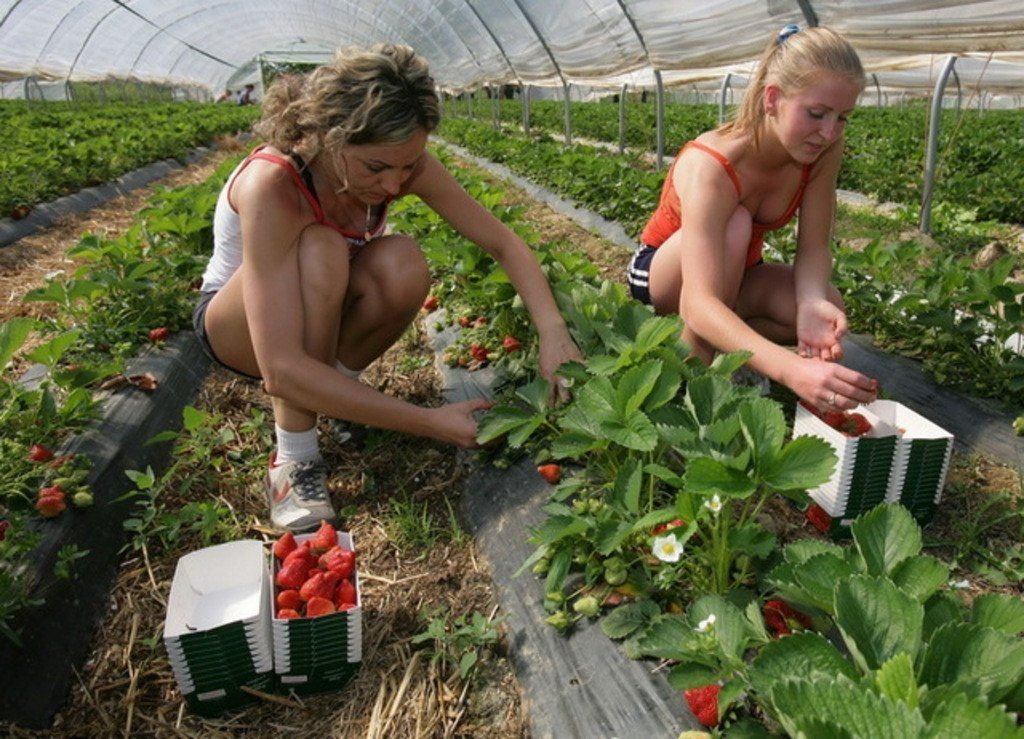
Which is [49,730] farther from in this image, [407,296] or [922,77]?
[922,77]

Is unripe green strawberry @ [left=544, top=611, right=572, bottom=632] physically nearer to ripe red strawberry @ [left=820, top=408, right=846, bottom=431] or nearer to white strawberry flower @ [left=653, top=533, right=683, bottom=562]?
white strawberry flower @ [left=653, top=533, right=683, bottom=562]

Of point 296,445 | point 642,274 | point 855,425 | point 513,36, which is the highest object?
point 513,36

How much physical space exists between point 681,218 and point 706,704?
162 cm

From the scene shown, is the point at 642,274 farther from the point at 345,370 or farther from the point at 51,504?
the point at 51,504

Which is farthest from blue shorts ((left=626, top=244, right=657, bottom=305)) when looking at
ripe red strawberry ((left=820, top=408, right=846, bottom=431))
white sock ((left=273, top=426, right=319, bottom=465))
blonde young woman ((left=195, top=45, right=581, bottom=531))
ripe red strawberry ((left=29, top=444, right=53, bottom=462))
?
→ ripe red strawberry ((left=29, top=444, right=53, bottom=462))

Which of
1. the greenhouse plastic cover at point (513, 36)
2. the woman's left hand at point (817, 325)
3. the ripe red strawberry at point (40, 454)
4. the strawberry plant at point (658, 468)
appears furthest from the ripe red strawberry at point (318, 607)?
the greenhouse plastic cover at point (513, 36)

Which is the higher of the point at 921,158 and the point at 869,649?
the point at 869,649

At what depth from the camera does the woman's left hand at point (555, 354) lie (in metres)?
2.20

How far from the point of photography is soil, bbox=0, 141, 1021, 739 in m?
1.70

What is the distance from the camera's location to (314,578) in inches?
65.9

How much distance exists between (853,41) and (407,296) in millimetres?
3295

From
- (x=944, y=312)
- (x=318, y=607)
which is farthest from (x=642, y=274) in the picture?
(x=318, y=607)

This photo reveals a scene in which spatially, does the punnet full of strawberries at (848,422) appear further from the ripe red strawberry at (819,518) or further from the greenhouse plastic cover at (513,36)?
the greenhouse plastic cover at (513,36)

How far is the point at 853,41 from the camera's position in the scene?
4.38 meters
